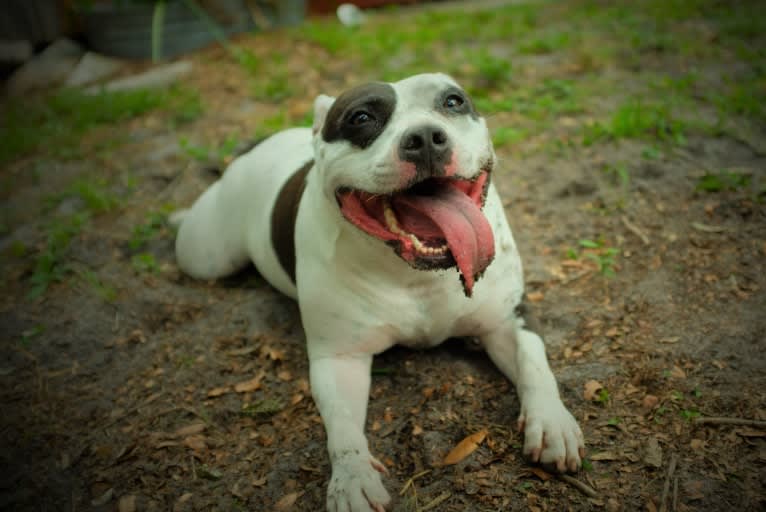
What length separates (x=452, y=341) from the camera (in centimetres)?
291

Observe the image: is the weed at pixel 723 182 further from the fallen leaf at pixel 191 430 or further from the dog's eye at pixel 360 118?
the fallen leaf at pixel 191 430

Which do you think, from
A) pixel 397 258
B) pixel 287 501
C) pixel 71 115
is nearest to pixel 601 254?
pixel 397 258

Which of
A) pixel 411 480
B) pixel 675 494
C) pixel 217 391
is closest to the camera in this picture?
pixel 675 494

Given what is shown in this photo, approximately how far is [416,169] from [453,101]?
0.51 metres

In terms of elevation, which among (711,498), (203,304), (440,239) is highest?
(440,239)

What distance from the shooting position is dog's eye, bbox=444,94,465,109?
239cm

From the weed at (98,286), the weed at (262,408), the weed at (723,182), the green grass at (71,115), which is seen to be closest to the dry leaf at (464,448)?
the weed at (262,408)

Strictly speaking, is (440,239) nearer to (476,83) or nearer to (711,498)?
(711,498)

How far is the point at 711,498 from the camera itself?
1938 millimetres

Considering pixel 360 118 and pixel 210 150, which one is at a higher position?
pixel 360 118

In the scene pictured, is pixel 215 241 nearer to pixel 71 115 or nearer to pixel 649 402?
pixel 649 402

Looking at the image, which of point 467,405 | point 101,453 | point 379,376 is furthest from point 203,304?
point 467,405

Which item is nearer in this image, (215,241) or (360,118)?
(360,118)

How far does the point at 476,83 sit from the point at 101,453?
432 centimetres
